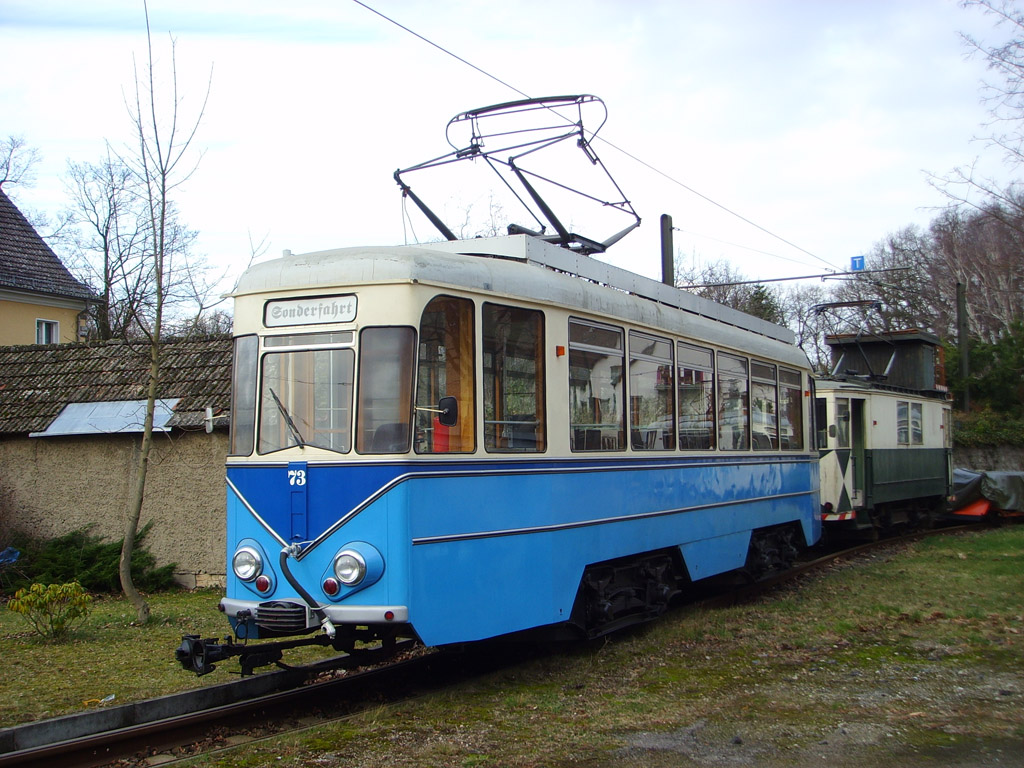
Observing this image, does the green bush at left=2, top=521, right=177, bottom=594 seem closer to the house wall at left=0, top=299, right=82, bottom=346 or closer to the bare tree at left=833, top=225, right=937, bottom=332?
the house wall at left=0, top=299, right=82, bottom=346

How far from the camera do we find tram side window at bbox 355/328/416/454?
20.5 ft

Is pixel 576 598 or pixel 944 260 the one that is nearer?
pixel 576 598

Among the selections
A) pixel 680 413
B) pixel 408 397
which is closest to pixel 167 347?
pixel 680 413

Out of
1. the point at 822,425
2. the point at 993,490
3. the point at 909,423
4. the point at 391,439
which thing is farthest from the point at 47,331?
the point at 391,439

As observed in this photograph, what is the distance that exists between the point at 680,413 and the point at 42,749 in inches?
228

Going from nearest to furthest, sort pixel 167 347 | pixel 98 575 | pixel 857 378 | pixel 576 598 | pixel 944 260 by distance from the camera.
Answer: pixel 576 598 < pixel 98 575 < pixel 167 347 < pixel 857 378 < pixel 944 260

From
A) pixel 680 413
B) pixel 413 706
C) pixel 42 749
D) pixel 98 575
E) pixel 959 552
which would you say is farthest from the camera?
pixel 959 552

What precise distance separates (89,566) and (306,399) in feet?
27.4

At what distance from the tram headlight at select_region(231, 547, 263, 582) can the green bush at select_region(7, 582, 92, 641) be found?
322 cm

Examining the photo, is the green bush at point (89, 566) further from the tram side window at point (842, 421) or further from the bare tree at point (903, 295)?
the bare tree at point (903, 295)

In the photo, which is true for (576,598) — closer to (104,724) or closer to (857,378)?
(104,724)

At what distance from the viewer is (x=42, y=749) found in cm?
546

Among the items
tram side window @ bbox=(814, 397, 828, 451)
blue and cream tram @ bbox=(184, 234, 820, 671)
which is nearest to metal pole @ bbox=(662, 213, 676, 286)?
tram side window @ bbox=(814, 397, 828, 451)

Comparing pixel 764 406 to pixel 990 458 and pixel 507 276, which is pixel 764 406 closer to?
pixel 507 276
